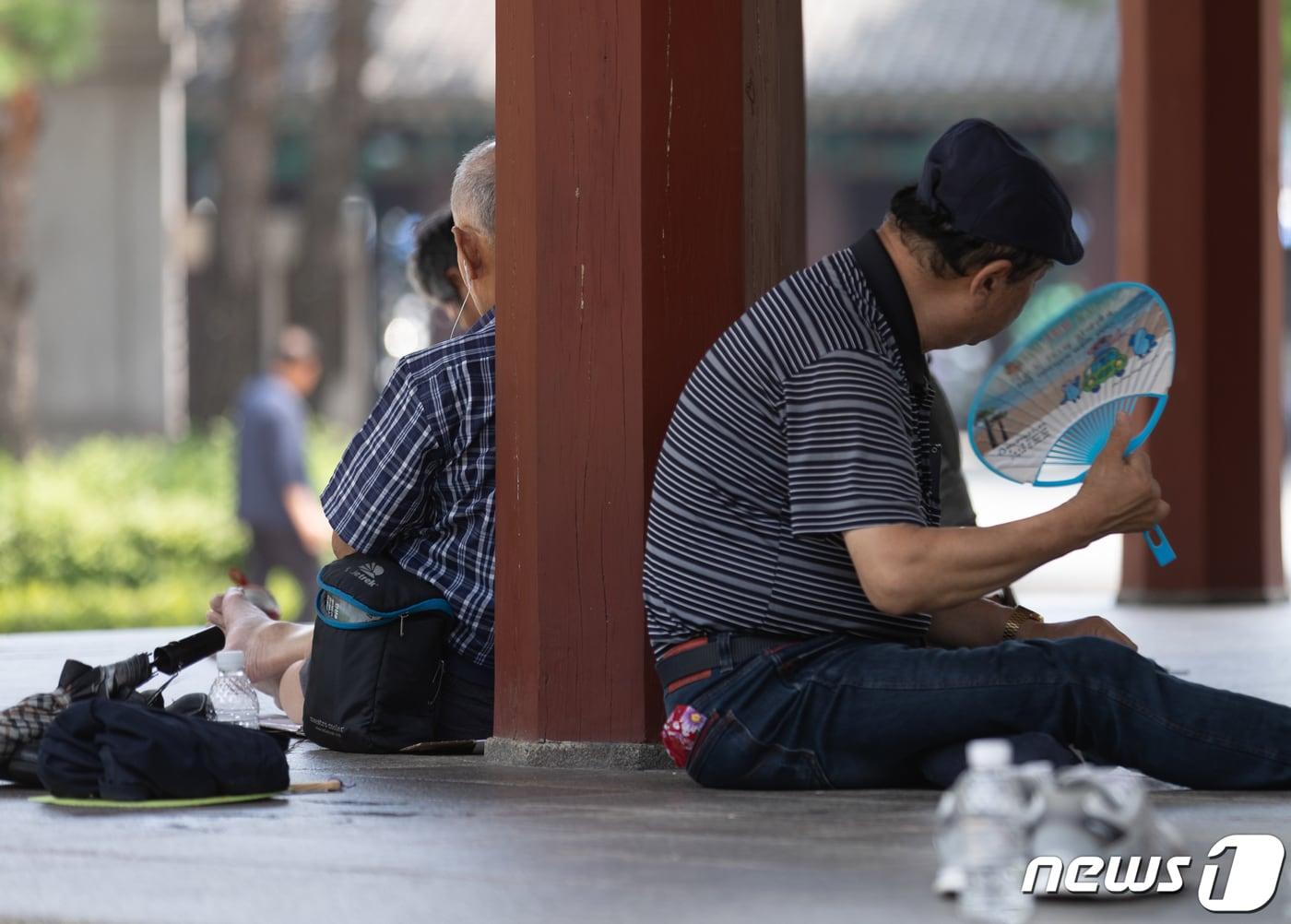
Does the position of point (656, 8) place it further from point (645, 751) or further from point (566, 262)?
point (645, 751)

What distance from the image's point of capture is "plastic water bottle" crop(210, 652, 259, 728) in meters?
5.64

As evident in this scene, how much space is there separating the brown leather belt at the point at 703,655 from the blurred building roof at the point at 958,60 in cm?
2380

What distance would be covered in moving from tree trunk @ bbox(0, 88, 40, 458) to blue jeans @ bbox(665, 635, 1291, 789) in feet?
48.3

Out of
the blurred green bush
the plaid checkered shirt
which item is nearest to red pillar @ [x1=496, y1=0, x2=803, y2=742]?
the plaid checkered shirt

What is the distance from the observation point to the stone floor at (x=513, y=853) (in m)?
3.27

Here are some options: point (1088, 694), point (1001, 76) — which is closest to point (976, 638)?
point (1088, 694)

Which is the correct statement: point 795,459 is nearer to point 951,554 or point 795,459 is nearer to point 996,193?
point 951,554

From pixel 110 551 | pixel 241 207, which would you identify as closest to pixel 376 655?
pixel 110 551

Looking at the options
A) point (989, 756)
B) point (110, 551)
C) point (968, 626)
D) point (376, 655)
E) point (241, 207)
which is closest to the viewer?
point (989, 756)

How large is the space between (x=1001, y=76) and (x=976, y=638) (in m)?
26.1

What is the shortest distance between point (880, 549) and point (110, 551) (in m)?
11.3

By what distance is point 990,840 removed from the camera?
3051 mm

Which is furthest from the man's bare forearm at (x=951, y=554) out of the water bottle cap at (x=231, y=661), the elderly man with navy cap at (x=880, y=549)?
the water bottle cap at (x=231, y=661)

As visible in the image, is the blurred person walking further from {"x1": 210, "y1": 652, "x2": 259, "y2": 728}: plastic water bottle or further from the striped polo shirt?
the striped polo shirt
